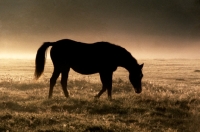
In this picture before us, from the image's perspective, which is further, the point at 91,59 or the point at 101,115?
the point at 91,59

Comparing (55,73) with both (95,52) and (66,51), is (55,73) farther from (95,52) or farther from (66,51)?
(95,52)

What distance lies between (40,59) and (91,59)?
2.47 metres

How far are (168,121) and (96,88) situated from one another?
32.3 ft

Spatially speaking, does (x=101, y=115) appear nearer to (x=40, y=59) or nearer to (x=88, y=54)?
(x=88, y=54)

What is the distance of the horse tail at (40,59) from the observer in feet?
45.2

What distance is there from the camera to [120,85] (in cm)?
2022

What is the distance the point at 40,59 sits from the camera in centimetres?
1380

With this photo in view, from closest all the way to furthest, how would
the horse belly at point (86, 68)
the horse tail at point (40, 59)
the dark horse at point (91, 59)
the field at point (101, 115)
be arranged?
the field at point (101, 115) → the dark horse at point (91, 59) → the horse belly at point (86, 68) → the horse tail at point (40, 59)

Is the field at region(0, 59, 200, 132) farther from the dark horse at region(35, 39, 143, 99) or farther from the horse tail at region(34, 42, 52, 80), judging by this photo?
the horse tail at region(34, 42, 52, 80)

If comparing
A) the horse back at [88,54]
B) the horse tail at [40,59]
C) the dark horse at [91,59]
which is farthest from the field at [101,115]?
the horse back at [88,54]

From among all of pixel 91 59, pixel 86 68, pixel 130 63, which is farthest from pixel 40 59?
pixel 130 63

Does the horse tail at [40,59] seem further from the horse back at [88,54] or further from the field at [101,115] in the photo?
the field at [101,115]

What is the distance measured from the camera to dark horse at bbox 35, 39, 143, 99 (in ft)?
44.4

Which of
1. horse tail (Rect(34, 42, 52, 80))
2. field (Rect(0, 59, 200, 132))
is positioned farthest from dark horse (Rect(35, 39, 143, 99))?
field (Rect(0, 59, 200, 132))
